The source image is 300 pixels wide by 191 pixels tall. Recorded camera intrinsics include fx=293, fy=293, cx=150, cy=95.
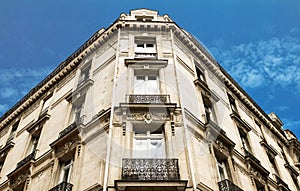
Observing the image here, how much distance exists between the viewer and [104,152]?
33.9 ft

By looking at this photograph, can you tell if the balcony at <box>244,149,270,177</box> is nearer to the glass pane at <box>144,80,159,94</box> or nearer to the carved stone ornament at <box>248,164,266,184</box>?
the carved stone ornament at <box>248,164,266,184</box>

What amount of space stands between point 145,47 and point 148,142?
653 centimetres

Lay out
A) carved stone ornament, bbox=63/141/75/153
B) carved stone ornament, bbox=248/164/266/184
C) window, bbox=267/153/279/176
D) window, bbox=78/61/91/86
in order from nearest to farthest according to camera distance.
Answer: carved stone ornament, bbox=63/141/75/153 → carved stone ornament, bbox=248/164/266/184 → window, bbox=78/61/91/86 → window, bbox=267/153/279/176

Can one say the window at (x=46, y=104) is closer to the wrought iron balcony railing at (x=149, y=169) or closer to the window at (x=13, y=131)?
the window at (x=13, y=131)

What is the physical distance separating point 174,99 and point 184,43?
18.4 ft

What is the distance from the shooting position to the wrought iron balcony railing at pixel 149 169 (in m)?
8.99

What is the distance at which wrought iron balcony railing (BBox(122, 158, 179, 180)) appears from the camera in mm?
8992

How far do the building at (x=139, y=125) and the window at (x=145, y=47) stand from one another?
0.18ft

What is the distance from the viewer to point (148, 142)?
416 inches

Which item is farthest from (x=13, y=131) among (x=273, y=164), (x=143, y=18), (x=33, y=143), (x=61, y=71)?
(x=273, y=164)

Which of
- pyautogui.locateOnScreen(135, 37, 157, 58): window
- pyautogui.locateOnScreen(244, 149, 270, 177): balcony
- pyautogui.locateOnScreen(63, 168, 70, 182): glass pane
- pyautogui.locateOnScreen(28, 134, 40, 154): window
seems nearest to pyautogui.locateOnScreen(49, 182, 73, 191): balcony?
pyautogui.locateOnScreen(63, 168, 70, 182): glass pane

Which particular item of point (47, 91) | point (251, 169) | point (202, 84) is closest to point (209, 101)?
point (202, 84)

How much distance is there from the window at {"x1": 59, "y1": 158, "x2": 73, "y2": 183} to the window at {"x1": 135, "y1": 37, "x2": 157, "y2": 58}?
6044mm

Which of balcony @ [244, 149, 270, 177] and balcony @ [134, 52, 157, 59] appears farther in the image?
balcony @ [134, 52, 157, 59]
